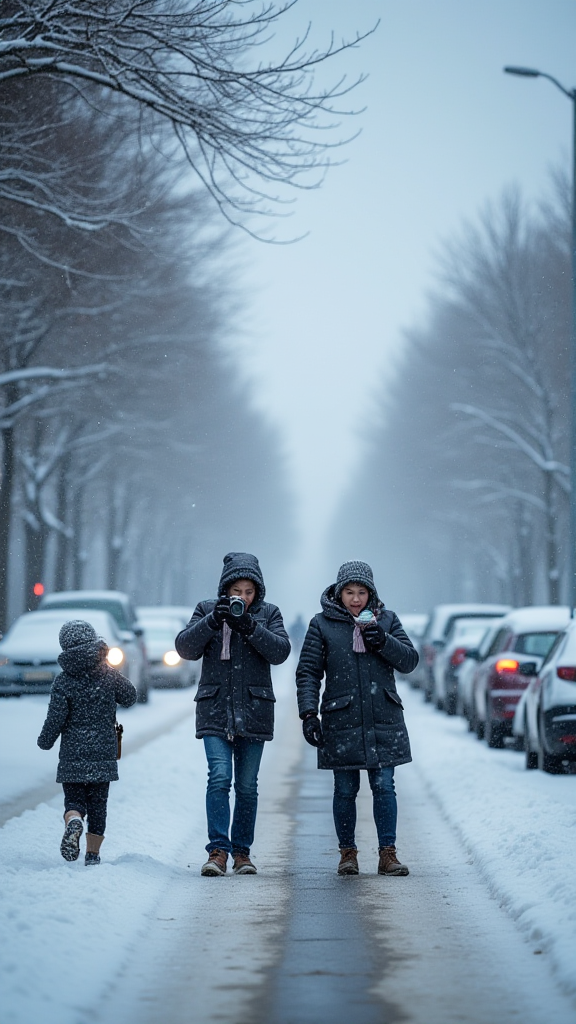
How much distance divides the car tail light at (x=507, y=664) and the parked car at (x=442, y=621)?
11563 mm

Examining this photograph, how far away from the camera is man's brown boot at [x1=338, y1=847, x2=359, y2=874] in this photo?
9.17 metres

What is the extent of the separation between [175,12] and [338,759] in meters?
6.59

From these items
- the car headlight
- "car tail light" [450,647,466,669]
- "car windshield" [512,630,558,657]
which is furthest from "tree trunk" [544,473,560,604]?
the car headlight

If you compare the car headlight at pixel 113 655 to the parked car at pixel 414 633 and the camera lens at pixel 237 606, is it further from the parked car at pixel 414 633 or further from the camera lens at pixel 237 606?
the parked car at pixel 414 633

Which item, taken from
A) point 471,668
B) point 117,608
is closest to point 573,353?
point 471,668

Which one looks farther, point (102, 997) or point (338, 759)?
point (338, 759)

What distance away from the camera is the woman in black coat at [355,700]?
9.02 meters

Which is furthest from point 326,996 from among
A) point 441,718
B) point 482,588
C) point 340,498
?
point 340,498

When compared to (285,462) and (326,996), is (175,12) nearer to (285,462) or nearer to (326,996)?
(326,996)

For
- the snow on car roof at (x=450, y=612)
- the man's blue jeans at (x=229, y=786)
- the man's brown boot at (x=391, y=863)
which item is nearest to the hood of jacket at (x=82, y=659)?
the man's blue jeans at (x=229, y=786)

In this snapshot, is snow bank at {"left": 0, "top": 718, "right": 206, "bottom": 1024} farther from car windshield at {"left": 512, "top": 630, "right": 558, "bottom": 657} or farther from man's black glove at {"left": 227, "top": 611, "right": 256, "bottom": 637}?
car windshield at {"left": 512, "top": 630, "right": 558, "bottom": 657}

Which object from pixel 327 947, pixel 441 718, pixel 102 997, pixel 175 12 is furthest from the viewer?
pixel 441 718

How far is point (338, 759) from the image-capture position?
29.7 ft

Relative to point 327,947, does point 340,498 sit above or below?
above
